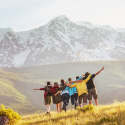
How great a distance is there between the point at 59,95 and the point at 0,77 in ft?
347

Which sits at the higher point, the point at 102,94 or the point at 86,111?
the point at 86,111

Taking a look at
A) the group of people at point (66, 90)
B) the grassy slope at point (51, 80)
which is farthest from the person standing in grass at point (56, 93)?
the grassy slope at point (51, 80)

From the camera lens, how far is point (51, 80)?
11344 centimetres

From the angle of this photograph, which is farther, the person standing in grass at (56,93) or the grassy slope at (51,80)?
the grassy slope at (51,80)

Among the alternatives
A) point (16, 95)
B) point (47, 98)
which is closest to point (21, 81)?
point (16, 95)

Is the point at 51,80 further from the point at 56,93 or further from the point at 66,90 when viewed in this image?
the point at 56,93

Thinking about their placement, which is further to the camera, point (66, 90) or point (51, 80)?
point (51, 80)

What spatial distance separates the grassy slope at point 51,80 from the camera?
258 ft

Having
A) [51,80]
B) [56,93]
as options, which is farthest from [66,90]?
[51,80]

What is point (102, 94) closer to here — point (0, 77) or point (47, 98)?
point (0, 77)

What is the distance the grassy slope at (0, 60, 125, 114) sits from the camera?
78500 mm

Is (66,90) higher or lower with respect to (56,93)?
higher

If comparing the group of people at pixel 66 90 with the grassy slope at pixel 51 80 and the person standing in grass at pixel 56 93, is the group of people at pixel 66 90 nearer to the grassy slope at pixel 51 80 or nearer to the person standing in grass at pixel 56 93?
the person standing in grass at pixel 56 93

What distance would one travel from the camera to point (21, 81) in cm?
10662
